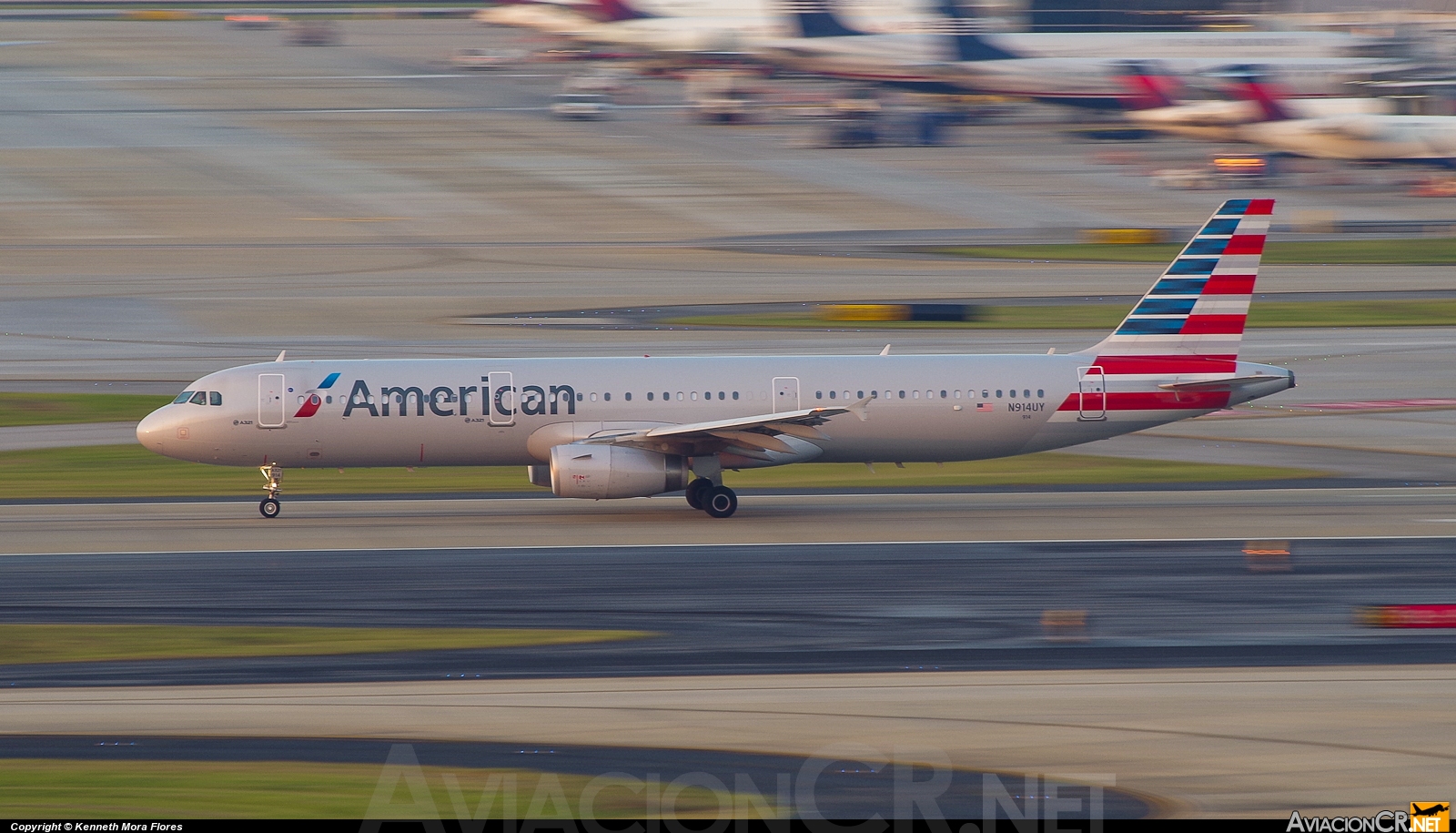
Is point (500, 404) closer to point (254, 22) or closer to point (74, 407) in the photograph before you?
point (74, 407)

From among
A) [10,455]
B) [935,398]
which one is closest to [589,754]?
[935,398]

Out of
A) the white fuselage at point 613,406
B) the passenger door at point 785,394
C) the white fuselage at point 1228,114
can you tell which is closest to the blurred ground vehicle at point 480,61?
the white fuselage at point 1228,114

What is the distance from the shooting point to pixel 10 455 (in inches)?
1556

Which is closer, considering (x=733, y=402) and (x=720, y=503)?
(x=720, y=503)

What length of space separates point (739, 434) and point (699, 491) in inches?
68.4

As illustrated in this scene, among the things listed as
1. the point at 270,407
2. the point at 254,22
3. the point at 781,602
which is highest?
the point at 254,22

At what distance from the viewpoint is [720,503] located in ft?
108

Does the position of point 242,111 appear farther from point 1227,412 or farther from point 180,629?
point 180,629

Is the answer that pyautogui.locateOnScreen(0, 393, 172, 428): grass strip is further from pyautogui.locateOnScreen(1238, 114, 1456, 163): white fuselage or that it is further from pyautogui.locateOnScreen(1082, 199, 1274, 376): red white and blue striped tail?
pyautogui.locateOnScreen(1238, 114, 1456, 163): white fuselage

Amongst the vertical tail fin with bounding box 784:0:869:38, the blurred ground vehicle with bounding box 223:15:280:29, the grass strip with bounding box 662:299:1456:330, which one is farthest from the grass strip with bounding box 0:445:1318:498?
the blurred ground vehicle with bounding box 223:15:280:29

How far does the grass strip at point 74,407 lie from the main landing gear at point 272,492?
12.1 m

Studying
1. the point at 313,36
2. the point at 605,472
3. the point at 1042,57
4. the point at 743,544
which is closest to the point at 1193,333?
the point at 743,544

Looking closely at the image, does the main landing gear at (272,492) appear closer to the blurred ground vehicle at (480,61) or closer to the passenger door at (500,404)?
the passenger door at (500,404)

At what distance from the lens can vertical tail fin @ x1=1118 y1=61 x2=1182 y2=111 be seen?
102 meters
